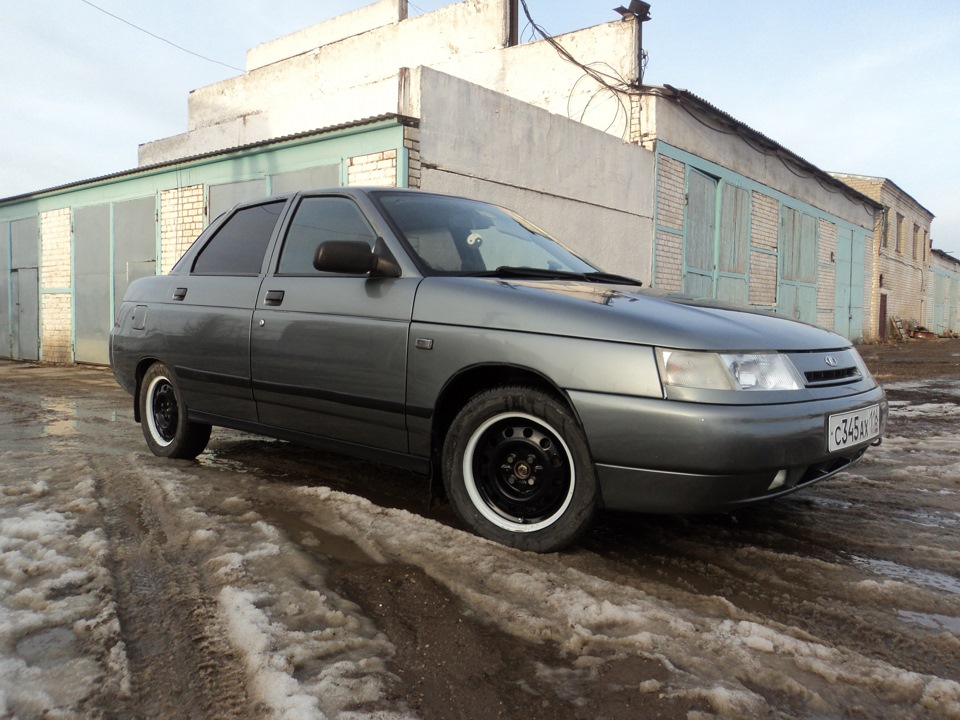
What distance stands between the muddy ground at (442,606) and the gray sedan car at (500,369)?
30 cm

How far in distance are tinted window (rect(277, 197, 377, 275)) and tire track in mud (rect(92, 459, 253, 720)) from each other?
1.31 metres

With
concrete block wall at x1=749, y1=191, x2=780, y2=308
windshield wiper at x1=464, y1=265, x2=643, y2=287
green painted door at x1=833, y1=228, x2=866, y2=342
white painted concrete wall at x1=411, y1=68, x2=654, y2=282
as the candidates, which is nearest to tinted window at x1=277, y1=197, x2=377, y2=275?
windshield wiper at x1=464, y1=265, x2=643, y2=287

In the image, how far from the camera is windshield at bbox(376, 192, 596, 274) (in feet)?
10.7

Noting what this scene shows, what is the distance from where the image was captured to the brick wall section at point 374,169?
27.0 ft

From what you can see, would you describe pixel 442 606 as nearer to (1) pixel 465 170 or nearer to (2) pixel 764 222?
(1) pixel 465 170

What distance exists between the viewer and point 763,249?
1614 centimetres

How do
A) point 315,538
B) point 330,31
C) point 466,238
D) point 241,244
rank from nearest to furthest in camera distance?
1. point 315,538
2. point 466,238
3. point 241,244
4. point 330,31

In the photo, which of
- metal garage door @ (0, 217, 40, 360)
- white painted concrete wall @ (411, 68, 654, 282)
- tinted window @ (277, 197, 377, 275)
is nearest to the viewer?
tinted window @ (277, 197, 377, 275)

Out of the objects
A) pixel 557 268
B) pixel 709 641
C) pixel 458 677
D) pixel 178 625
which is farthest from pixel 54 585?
pixel 557 268

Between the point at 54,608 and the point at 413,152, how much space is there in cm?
682

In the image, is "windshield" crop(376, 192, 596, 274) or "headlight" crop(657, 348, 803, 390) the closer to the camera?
"headlight" crop(657, 348, 803, 390)

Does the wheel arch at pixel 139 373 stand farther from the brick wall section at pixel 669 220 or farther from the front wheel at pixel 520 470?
the brick wall section at pixel 669 220

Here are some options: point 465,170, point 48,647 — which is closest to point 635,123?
point 465,170

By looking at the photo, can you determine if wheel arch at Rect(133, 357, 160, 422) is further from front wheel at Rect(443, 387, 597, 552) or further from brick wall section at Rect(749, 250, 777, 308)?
brick wall section at Rect(749, 250, 777, 308)
